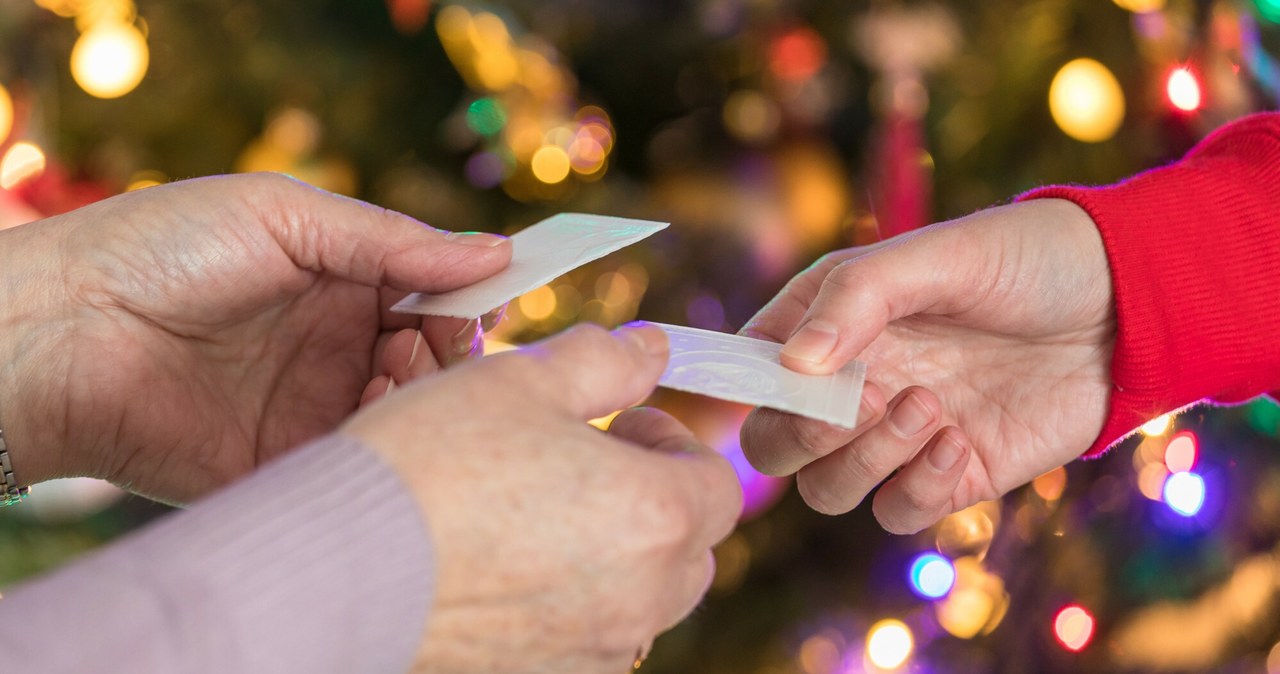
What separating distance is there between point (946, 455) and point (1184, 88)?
0.61 meters

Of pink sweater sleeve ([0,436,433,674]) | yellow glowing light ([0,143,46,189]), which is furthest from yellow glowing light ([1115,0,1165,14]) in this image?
yellow glowing light ([0,143,46,189])

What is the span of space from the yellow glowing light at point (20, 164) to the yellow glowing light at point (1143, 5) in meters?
1.42

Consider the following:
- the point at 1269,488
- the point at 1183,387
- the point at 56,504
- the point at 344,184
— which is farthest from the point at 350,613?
the point at 1269,488

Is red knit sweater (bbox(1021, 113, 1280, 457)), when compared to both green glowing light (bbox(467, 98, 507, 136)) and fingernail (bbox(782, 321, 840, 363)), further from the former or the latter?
green glowing light (bbox(467, 98, 507, 136))

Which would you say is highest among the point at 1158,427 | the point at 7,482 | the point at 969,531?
the point at 7,482

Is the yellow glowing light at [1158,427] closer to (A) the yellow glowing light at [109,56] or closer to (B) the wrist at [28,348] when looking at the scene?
(B) the wrist at [28,348]

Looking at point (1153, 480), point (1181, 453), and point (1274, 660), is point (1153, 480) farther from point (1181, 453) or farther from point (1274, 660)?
point (1274, 660)

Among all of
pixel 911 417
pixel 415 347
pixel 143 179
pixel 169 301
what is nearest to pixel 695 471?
pixel 911 417

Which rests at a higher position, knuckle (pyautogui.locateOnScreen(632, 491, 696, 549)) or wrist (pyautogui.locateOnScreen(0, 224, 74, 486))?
wrist (pyautogui.locateOnScreen(0, 224, 74, 486))

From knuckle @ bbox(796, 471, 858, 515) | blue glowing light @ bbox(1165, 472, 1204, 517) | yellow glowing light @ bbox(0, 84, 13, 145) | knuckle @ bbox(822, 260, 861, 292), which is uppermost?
yellow glowing light @ bbox(0, 84, 13, 145)

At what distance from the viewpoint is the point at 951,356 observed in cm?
103

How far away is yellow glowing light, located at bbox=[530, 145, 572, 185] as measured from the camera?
138 centimetres

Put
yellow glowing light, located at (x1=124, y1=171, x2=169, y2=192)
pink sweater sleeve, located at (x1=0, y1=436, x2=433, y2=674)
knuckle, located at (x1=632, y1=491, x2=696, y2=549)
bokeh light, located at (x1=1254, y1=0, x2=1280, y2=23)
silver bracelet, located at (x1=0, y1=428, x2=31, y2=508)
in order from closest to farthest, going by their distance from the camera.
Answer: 1. pink sweater sleeve, located at (x1=0, y1=436, x2=433, y2=674)
2. knuckle, located at (x1=632, y1=491, x2=696, y2=549)
3. silver bracelet, located at (x1=0, y1=428, x2=31, y2=508)
4. bokeh light, located at (x1=1254, y1=0, x2=1280, y2=23)
5. yellow glowing light, located at (x1=124, y1=171, x2=169, y2=192)

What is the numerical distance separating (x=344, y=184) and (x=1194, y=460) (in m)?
1.26
